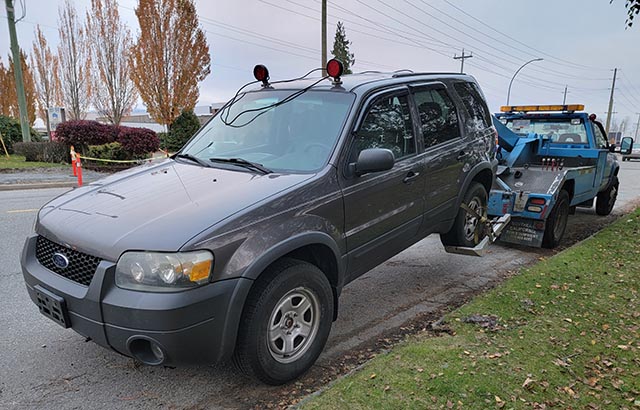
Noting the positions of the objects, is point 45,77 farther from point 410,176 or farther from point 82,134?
point 410,176

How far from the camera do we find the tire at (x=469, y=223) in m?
5.00

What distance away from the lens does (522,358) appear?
3109 mm

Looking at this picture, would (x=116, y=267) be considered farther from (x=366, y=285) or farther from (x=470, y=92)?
(x=470, y=92)

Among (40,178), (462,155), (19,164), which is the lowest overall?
(40,178)

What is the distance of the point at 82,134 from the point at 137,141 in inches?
78.7

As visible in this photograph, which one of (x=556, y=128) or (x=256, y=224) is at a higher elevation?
(x=556, y=128)

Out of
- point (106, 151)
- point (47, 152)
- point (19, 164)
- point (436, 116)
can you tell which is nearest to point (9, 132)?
point (47, 152)

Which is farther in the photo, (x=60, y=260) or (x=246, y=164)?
(x=246, y=164)

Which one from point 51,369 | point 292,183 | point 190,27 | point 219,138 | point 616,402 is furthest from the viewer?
point 190,27

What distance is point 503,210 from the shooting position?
6219mm

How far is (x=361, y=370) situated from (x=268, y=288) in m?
0.90

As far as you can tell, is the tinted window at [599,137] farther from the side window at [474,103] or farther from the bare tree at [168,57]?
the bare tree at [168,57]

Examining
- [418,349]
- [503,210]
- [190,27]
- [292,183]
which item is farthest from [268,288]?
[190,27]

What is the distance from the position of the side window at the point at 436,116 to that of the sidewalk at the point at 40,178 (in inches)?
388
